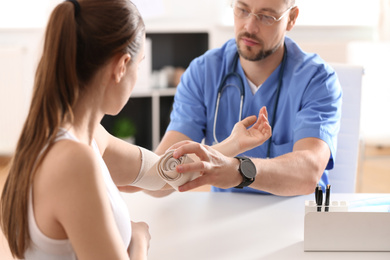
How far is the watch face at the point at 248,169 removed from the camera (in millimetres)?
1323

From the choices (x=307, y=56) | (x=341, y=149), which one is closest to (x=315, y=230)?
(x=341, y=149)

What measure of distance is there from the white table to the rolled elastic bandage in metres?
0.07

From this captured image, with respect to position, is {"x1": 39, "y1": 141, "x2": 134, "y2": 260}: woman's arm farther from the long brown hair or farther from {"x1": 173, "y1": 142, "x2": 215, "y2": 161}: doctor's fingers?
{"x1": 173, "y1": 142, "x2": 215, "y2": 161}: doctor's fingers

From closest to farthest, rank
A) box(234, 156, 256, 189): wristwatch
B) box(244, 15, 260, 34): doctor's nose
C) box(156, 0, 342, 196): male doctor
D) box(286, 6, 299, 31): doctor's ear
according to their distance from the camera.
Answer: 1. box(234, 156, 256, 189): wristwatch
2. box(156, 0, 342, 196): male doctor
3. box(244, 15, 260, 34): doctor's nose
4. box(286, 6, 299, 31): doctor's ear

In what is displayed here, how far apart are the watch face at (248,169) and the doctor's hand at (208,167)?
0.02 meters

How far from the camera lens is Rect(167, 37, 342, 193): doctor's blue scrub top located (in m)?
1.66

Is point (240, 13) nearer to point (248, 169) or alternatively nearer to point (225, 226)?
point (248, 169)

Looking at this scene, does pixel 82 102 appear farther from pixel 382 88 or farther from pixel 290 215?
pixel 382 88

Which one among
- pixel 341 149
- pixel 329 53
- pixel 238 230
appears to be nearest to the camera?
pixel 238 230

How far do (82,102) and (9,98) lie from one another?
9.84ft

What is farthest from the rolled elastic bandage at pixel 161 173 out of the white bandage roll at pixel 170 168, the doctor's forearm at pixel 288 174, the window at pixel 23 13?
the window at pixel 23 13

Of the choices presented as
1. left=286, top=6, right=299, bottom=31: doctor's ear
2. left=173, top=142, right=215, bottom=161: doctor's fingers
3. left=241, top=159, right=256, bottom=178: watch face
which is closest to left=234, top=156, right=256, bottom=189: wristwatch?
left=241, top=159, right=256, bottom=178: watch face

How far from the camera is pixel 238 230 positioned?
1.25 meters

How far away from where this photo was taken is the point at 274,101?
1.78m
